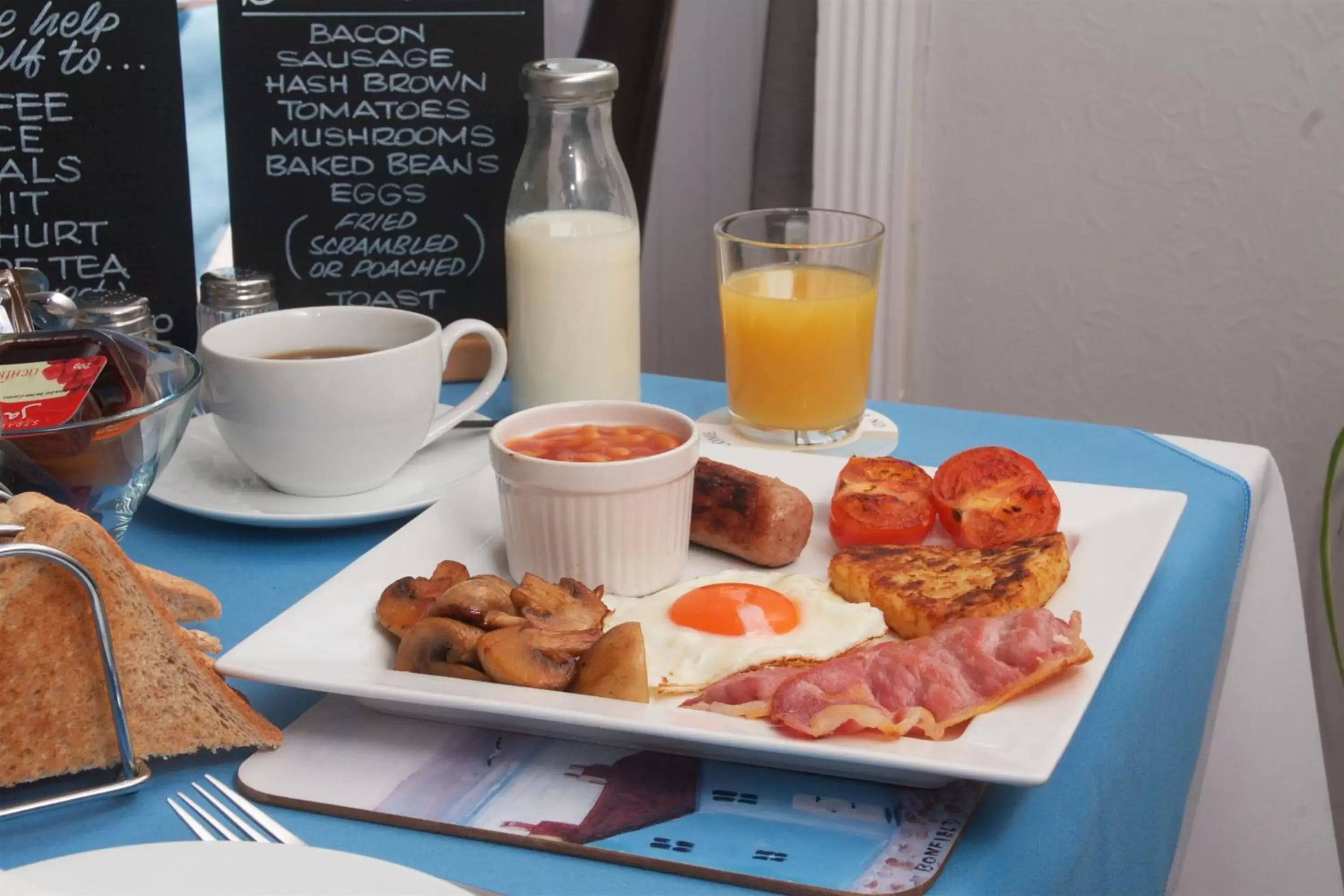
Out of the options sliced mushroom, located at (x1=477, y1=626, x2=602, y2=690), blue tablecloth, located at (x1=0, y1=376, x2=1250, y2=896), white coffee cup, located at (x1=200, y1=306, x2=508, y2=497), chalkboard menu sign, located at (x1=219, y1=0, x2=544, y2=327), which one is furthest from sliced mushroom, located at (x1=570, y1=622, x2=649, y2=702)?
chalkboard menu sign, located at (x1=219, y1=0, x2=544, y2=327)

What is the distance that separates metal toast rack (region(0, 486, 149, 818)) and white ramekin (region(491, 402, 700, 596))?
374 millimetres

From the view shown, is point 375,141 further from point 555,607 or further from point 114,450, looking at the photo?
point 555,607

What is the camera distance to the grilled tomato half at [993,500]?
3.91 feet

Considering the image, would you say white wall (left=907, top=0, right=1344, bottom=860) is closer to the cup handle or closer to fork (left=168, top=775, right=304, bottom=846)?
the cup handle

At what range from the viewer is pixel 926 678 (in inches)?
34.7

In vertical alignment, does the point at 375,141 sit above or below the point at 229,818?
above

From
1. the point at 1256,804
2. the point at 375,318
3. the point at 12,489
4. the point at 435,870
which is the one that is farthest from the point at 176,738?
the point at 1256,804

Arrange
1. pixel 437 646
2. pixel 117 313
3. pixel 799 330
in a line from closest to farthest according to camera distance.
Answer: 1. pixel 437 646
2. pixel 117 313
3. pixel 799 330

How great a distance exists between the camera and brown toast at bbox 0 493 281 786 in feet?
2.66

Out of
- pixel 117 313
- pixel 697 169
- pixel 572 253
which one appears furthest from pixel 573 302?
pixel 697 169

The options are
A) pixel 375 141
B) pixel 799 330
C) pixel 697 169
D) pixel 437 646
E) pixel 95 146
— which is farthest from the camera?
pixel 697 169

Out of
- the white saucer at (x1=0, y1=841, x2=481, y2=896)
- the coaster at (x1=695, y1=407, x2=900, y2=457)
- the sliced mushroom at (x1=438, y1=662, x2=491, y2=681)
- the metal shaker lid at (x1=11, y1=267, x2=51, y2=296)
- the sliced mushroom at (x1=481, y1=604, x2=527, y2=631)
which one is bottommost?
the coaster at (x1=695, y1=407, x2=900, y2=457)

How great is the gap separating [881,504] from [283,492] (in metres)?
0.60

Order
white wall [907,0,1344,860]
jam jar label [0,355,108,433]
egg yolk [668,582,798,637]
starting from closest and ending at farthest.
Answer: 1. egg yolk [668,582,798,637]
2. jam jar label [0,355,108,433]
3. white wall [907,0,1344,860]
